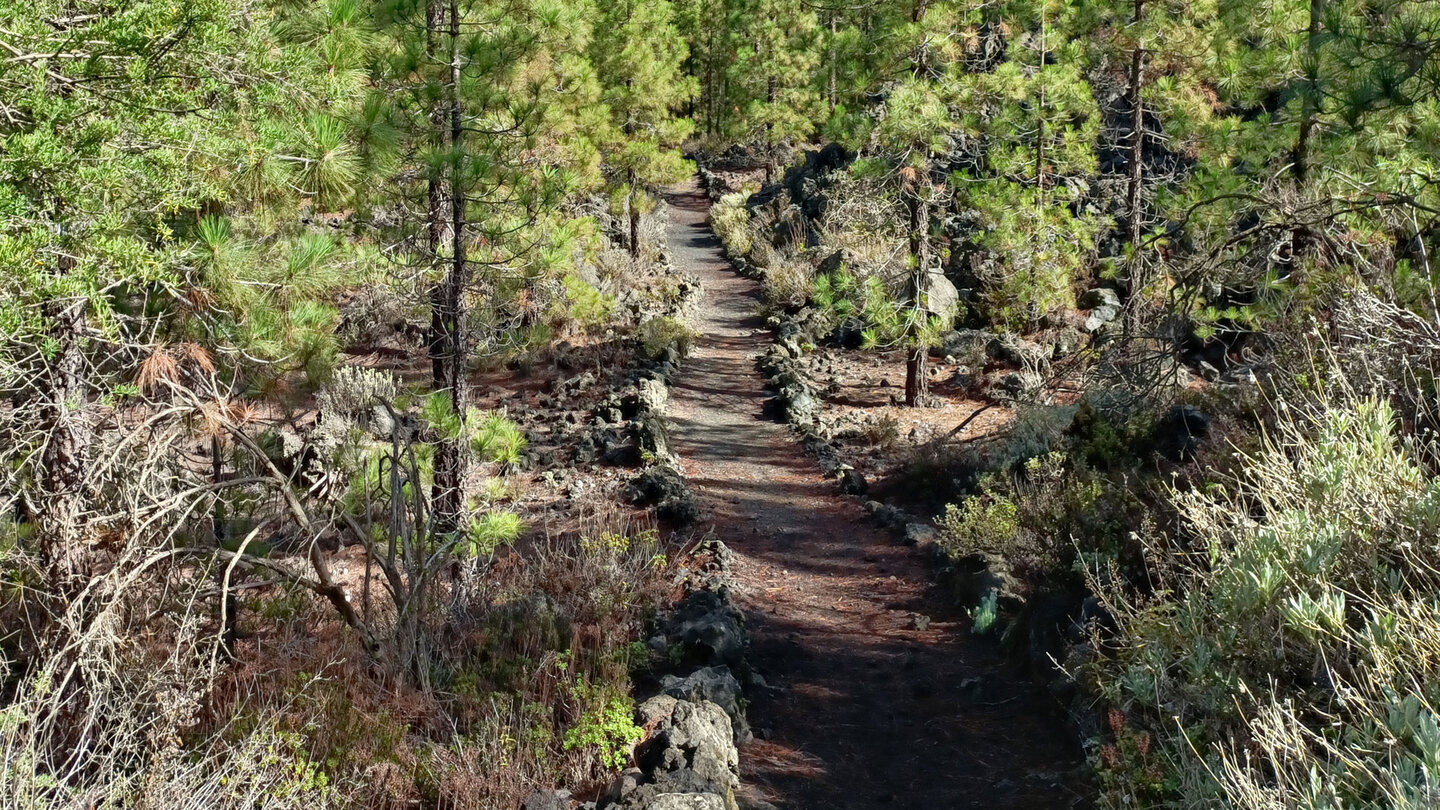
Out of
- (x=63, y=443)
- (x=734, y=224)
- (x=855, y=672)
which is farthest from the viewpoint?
→ (x=734, y=224)

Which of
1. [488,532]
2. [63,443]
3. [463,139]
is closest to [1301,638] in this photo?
[488,532]

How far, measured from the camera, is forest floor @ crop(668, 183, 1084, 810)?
5680 millimetres

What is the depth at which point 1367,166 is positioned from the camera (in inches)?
320

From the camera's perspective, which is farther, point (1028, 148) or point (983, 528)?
point (1028, 148)

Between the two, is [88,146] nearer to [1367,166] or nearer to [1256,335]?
[1367,166]

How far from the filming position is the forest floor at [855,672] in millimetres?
5680

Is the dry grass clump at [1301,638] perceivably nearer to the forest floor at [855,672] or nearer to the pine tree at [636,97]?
the forest floor at [855,672]

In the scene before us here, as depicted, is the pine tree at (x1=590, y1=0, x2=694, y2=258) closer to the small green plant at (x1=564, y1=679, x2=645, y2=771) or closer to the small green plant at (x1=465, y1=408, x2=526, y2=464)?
the small green plant at (x1=465, y1=408, x2=526, y2=464)

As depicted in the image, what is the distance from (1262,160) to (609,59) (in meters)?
11.4

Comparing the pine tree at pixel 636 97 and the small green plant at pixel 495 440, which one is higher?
the pine tree at pixel 636 97

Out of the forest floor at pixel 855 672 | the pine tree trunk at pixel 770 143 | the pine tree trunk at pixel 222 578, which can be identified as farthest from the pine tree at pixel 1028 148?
the pine tree trunk at pixel 770 143

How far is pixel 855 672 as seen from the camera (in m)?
7.20

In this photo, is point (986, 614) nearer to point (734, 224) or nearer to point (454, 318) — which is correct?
point (454, 318)

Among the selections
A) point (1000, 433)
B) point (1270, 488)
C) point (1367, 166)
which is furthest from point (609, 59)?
point (1270, 488)
